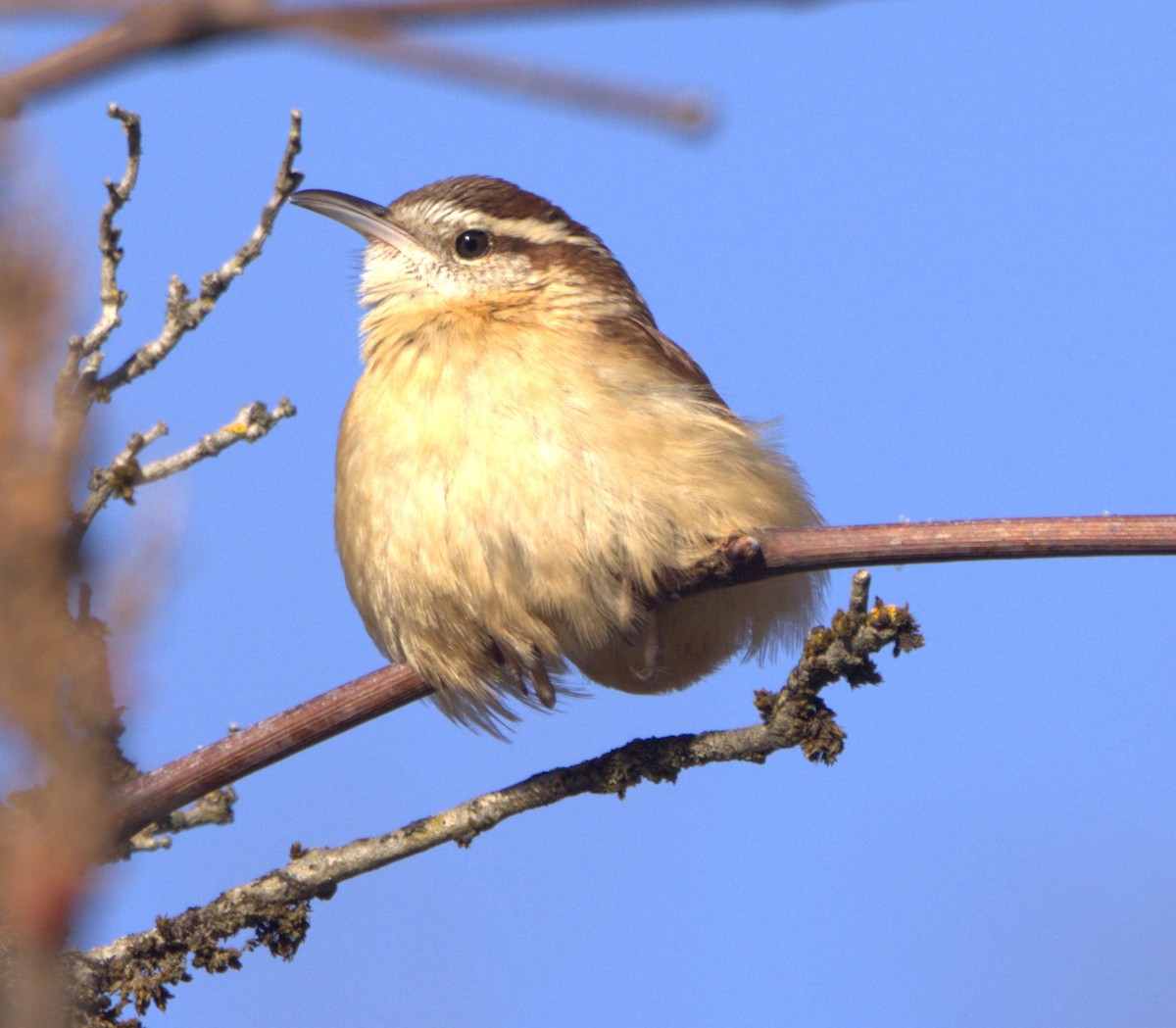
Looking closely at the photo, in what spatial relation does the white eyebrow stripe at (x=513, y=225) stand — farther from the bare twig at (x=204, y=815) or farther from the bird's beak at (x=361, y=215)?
the bare twig at (x=204, y=815)

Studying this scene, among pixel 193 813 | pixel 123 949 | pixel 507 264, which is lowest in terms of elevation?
pixel 123 949

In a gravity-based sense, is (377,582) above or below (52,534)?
above

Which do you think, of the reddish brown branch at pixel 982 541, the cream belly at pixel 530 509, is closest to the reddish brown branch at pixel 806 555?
the reddish brown branch at pixel 982 541

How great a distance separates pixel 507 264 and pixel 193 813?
237 cm

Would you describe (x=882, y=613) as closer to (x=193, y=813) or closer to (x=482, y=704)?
(x=482, y=704)

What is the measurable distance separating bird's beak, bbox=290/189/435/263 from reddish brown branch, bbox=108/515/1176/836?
2.35 m

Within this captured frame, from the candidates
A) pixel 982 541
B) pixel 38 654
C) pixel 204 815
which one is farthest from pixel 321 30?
pixel 204 815

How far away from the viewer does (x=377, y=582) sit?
476 cm

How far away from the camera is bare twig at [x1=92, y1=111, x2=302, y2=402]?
3.74 metres

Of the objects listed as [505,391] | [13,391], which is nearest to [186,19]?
[13,391]

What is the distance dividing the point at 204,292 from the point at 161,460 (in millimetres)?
457

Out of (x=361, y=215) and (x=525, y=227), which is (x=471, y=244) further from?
(x=361, y=215)

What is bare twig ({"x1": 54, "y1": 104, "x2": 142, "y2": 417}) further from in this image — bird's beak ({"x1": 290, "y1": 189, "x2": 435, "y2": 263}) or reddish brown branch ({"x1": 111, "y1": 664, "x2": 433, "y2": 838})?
bird's beak ({"x1": 290, "y1": 189, "x2": 435, "y2": 263})

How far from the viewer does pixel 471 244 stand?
18.9 feet
